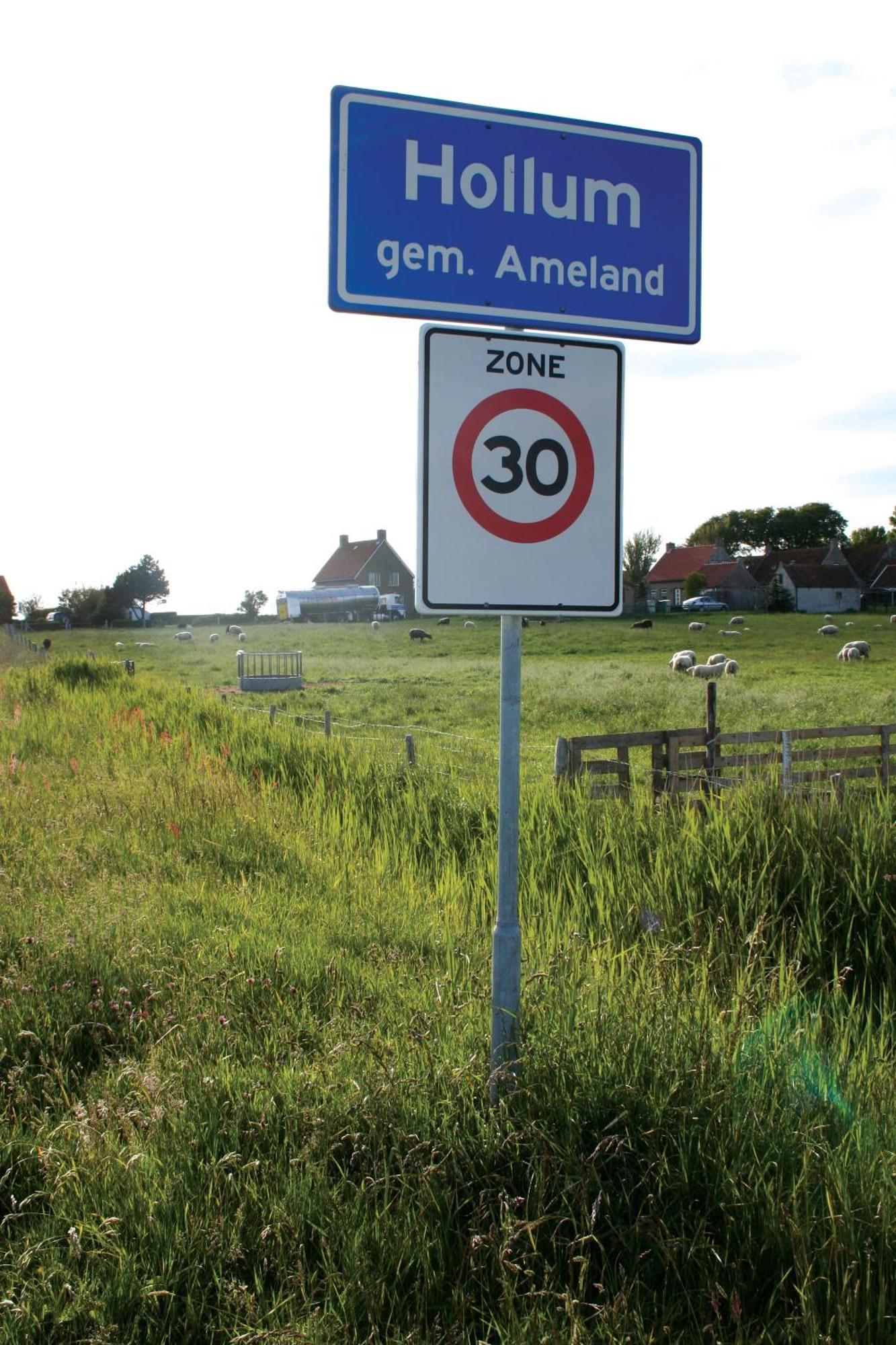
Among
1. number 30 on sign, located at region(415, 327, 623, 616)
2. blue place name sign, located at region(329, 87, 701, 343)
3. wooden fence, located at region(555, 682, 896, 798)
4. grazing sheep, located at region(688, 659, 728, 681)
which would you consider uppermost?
blue place name sign, located at region(329, 87, 701, 343)

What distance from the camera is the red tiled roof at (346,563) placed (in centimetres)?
9419

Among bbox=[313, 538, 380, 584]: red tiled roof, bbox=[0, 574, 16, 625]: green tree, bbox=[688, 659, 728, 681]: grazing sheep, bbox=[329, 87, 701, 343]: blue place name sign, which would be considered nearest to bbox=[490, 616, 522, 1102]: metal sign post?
bbox=[329, 87, 701, 343]: blue place name sign

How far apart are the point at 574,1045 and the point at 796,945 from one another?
251cm

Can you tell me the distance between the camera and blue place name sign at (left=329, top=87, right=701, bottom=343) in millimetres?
3365

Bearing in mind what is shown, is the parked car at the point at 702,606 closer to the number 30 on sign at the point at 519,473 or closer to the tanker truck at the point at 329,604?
the tanker truck at the point at 329,604

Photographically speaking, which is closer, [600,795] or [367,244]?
[367,244]

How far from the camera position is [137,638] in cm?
7706

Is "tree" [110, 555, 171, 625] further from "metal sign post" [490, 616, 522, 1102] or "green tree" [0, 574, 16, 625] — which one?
"metal sign post" [490, 616, 522, 1102]

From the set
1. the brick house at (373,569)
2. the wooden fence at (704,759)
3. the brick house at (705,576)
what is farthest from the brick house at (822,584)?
the wooden fence at (704,759)

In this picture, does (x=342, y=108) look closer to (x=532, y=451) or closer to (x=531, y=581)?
(x=532, y=451)

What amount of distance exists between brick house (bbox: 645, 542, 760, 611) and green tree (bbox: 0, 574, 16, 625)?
187 feet

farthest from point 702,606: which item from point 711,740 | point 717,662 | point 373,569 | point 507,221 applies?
point 507,221

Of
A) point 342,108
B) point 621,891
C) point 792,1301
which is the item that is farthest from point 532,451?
point 621,891

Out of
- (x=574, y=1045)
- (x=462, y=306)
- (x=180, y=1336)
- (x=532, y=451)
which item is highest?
(x=462, y=306)
